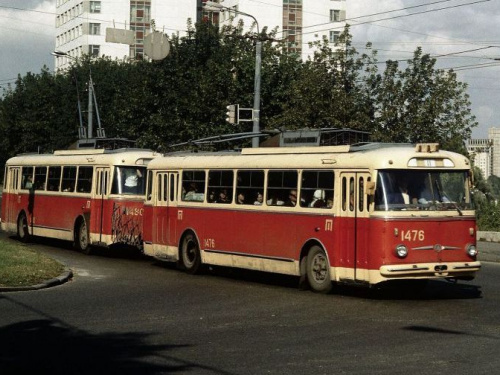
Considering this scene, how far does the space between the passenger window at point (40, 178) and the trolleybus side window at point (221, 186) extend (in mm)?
11549

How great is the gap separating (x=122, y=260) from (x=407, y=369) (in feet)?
61.6

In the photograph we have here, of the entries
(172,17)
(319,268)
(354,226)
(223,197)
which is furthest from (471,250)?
(172,17)

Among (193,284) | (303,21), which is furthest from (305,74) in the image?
(303,21)

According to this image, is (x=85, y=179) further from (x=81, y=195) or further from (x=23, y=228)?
(x=23, y=228)

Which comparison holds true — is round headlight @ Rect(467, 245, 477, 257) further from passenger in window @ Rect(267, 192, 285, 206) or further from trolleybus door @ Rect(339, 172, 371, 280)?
passenger in window @ Rect(267, 192, 285, 206)

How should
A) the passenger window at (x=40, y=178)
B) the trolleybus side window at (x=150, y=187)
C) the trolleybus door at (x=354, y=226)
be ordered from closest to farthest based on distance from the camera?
the trolleybus door at (x=354, y=226) → the trolleybus side window at (x=150, y=187) → the passenger window at (x=40, y=178)

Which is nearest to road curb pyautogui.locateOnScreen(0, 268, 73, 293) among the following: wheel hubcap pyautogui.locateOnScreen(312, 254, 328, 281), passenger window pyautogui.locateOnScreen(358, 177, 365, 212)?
wheel hubcap pyautogui.locateOnScreen(312, 254, 328, 281)

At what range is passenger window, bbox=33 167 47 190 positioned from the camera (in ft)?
111

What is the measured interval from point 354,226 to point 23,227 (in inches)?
775

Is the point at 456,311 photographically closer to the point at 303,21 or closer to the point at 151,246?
the point at 151,246

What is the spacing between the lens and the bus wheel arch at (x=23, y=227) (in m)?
35.6

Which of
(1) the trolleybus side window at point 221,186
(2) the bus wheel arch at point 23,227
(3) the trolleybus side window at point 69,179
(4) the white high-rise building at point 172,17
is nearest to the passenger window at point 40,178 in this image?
(2) the bus wheel arch at point 23,227

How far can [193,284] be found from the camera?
21281mm

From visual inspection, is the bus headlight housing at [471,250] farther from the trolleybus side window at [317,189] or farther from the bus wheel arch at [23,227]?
the bus wheel arch at [23,227]
